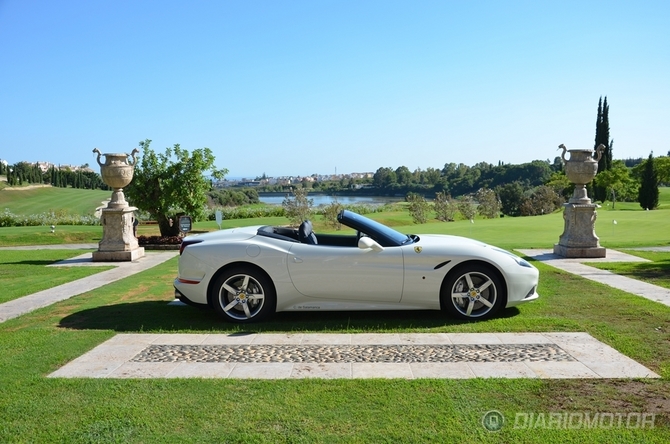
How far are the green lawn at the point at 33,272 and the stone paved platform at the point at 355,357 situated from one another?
3964mm

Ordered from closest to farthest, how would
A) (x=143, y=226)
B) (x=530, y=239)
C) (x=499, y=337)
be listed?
(x=499, y=337), (x=530, y=239), (x=143, y=226)

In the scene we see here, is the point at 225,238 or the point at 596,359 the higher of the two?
the point at 225,238

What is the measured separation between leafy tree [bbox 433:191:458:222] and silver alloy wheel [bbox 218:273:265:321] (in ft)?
107

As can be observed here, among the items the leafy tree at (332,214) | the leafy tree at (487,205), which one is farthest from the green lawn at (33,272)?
the leafy tree at (487,205)

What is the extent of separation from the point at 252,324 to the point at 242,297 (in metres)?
0.33

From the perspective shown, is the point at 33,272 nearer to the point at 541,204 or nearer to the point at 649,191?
the point at 541,204

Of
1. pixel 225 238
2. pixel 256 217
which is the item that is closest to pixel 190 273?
pixel 225 238

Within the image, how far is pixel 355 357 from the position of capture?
4.72 meters

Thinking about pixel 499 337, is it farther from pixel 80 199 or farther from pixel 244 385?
pixel 80 199

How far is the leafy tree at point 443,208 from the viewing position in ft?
124

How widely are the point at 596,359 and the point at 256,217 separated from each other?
1221 inches

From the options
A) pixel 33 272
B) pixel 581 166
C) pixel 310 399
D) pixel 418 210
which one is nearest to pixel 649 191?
pixel 418 210

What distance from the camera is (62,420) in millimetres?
3418

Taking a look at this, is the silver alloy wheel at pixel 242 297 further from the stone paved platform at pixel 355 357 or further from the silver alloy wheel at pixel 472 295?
the silver alloy wheel at pixel 472 295
